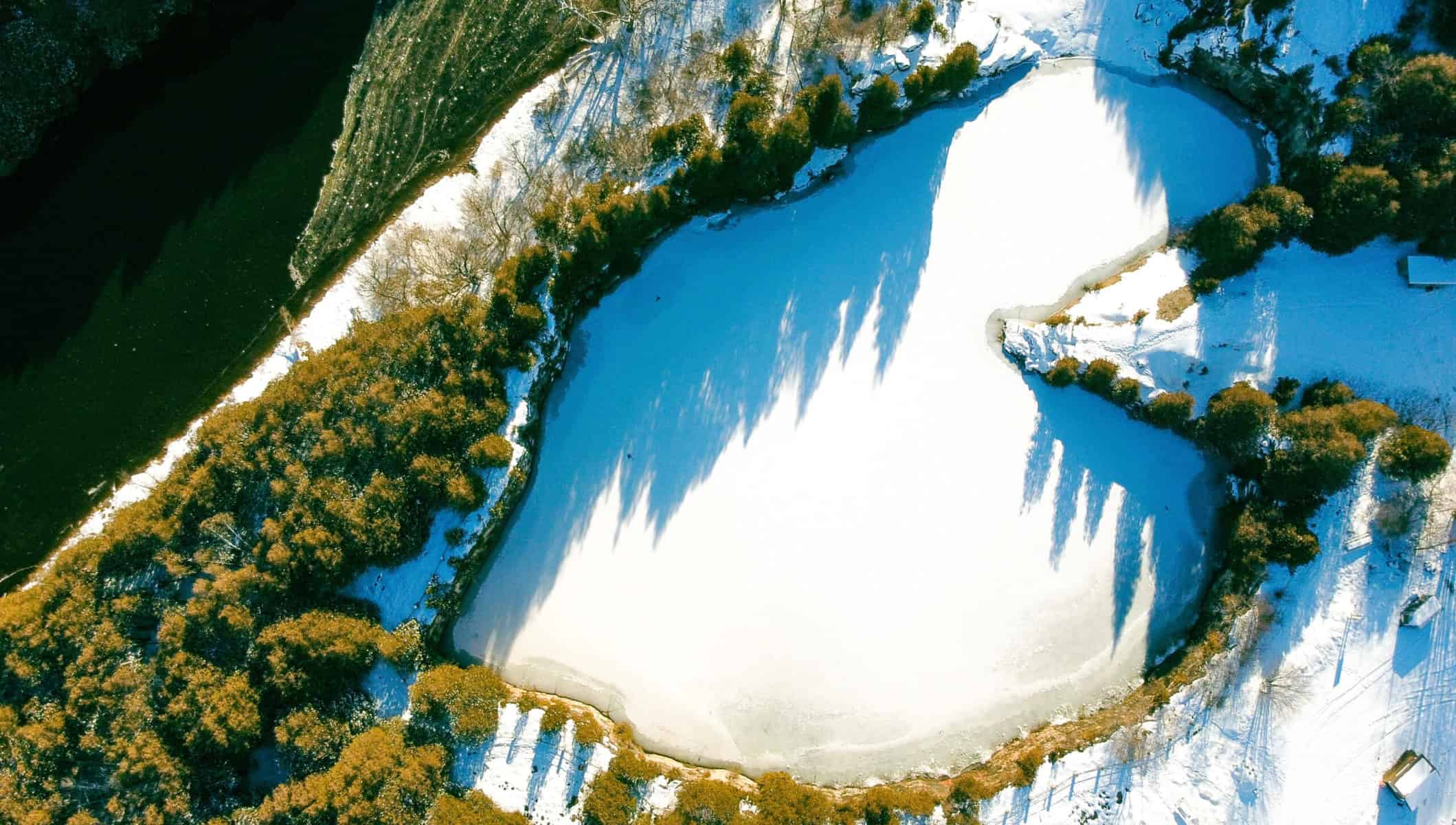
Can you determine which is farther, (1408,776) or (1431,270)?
(1431,270)

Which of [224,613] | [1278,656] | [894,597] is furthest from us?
[894,597]

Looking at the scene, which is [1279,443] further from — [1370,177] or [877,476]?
[877,476]

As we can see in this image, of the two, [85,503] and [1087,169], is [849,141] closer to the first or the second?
[1087,169]

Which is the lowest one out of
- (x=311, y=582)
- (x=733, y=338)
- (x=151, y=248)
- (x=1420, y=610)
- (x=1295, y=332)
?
(x=311, y=582)

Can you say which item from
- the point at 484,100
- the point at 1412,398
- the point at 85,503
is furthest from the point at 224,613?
the point at 1412,398

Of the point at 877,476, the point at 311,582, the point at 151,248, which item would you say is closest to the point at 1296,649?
the point at 877,476

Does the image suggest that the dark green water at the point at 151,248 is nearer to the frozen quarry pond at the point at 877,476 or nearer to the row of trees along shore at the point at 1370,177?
the frozen quarry pond at the point at 877,476
